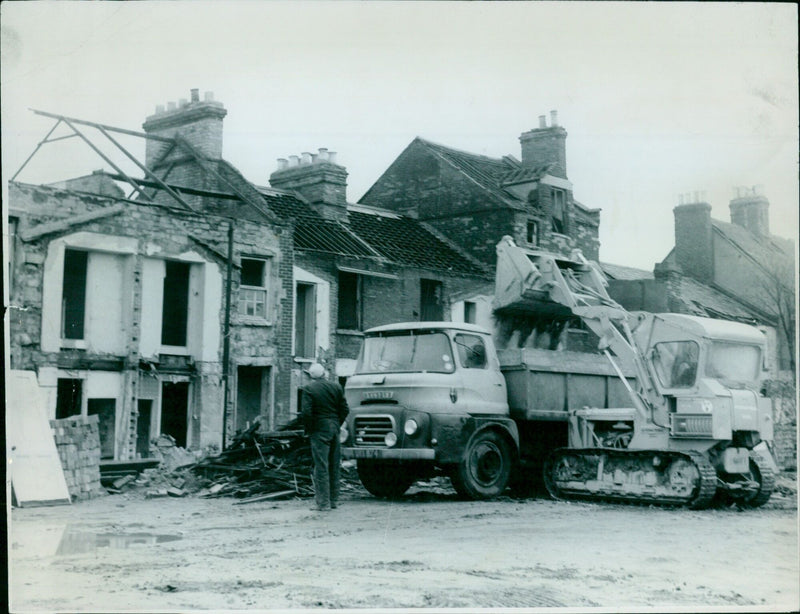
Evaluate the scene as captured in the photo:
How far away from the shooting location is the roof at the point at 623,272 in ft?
49.6

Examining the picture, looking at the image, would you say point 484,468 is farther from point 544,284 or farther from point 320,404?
point 544,284

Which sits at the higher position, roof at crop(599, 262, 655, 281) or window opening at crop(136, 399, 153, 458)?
roof at crop(599, 262, 655, 281)

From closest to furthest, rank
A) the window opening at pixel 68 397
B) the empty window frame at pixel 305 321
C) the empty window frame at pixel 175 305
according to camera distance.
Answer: the window opening at pixel 68 397 → the empty window frame at pixel 175 305 → the empty window frame at pixel 305 321

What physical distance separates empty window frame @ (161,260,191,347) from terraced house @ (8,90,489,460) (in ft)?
0.09

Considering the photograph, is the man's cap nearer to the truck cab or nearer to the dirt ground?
the truck cab

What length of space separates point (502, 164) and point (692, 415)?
1069 centimetres

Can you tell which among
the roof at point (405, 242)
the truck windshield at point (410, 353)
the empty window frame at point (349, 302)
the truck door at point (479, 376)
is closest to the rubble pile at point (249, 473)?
the truck windshield at point (410, 353)

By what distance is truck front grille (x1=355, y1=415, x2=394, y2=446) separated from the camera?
13.9m

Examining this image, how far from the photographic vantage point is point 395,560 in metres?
10.0

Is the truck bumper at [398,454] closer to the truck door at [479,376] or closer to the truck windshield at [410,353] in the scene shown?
the truck door at [479,376]

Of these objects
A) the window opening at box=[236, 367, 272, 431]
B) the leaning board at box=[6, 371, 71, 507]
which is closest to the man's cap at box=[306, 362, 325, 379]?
the leaning board at box=[6, 371, 71, 507]

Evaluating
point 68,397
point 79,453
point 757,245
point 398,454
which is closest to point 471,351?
point 398,454

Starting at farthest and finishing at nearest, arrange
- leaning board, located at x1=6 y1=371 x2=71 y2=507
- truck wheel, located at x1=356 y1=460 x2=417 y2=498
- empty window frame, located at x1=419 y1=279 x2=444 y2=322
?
empty window frame, located at x1=419 y1=279 x2=444 y2=322 → truck wheel, located at x1=356 y1=460 x2=417 y2=498 → leaning board, located at x1=6 y1=371 x2=71 y2=507

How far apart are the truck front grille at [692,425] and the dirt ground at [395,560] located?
43.2 inches
